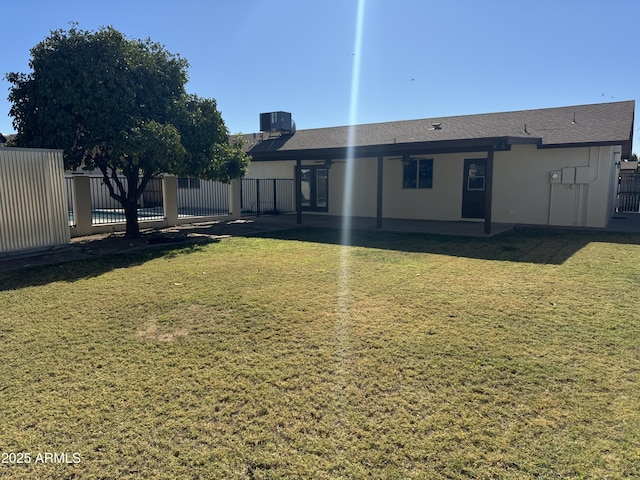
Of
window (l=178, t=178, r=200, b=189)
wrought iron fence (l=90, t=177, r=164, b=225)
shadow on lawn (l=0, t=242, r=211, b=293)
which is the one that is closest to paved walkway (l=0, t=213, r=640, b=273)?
shadow on lawn (l=0, t=242, r=211, b=293)

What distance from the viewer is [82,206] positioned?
1185 cm

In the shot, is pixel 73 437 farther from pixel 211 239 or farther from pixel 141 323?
pixel 211 239

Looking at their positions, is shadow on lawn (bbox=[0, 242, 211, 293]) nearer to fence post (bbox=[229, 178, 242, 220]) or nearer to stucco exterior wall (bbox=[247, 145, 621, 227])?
fence post (bbox=[229, 178, 242, 220])

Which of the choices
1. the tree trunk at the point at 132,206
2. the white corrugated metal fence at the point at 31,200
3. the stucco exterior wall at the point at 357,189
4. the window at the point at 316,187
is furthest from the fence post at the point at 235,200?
the white corrugated metal fence at the point at 31,200

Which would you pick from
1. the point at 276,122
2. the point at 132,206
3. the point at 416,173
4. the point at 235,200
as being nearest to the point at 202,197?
the point at 235,200

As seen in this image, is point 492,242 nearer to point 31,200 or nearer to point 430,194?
point 430,194

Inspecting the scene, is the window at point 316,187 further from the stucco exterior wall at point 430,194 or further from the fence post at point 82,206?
the fence post at point 82,206

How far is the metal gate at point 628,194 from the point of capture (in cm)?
2092

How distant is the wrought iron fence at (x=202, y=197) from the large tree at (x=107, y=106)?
7.68 meters

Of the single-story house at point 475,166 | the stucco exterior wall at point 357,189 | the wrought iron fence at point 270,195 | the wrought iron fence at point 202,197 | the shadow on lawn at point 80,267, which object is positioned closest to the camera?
the shadow on lawn at point 80,267

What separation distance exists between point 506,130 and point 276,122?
10.3 meters

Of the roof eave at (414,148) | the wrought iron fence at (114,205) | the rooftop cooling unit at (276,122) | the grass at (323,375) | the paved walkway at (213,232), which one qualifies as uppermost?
the rooftop cooling unit at (276,122)

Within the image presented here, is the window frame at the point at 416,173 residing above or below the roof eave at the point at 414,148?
below

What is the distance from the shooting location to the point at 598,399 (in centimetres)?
326
